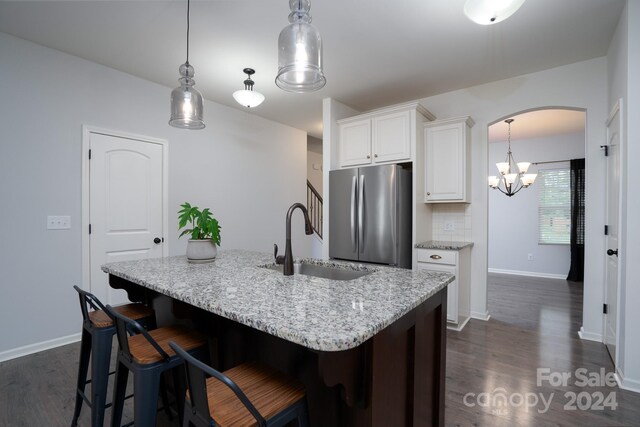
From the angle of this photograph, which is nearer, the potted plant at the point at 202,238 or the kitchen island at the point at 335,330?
the kitchen island at the point at 335,330

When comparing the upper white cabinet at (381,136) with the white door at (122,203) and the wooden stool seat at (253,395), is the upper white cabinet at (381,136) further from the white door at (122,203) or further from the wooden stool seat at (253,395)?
the wooden stool seat at (253,395)

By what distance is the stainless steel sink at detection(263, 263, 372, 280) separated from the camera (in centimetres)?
190

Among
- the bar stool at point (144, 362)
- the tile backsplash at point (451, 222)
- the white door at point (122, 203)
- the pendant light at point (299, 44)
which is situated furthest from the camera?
the tile backsplash at point (451, 222)

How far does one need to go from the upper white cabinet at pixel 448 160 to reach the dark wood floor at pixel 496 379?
1423 mm

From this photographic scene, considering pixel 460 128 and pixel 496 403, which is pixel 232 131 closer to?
pixel 460 128

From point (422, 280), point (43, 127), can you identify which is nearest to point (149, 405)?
point (422, 280)

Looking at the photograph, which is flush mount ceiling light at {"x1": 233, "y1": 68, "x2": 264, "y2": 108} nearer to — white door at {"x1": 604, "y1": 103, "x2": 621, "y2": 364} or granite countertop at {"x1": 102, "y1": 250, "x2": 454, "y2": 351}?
granite countertop at {"x1": 102, "y1": 250, "x2": 454, "y2": 351}

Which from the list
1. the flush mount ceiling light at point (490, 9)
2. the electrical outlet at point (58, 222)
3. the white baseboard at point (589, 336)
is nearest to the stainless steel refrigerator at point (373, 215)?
the flush mount ceiling light at point (490, 9)

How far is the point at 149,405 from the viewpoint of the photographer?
122 centimetres

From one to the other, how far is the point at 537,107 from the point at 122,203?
14.3 ft

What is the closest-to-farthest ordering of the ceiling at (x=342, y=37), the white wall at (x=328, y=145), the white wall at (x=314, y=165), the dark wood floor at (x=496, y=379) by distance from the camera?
the dark wood floor at (x=496, y=379)
the ceiling at (x=342, y=37)
the white wall at (x=328, y=145)
the white wall at (x=314, y=165)

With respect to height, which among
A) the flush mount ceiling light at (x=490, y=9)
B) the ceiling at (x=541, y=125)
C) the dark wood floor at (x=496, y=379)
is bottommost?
the dark wood floor at (x=496, y=379)

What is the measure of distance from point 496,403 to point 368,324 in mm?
1679

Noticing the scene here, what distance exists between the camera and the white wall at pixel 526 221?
582cm
